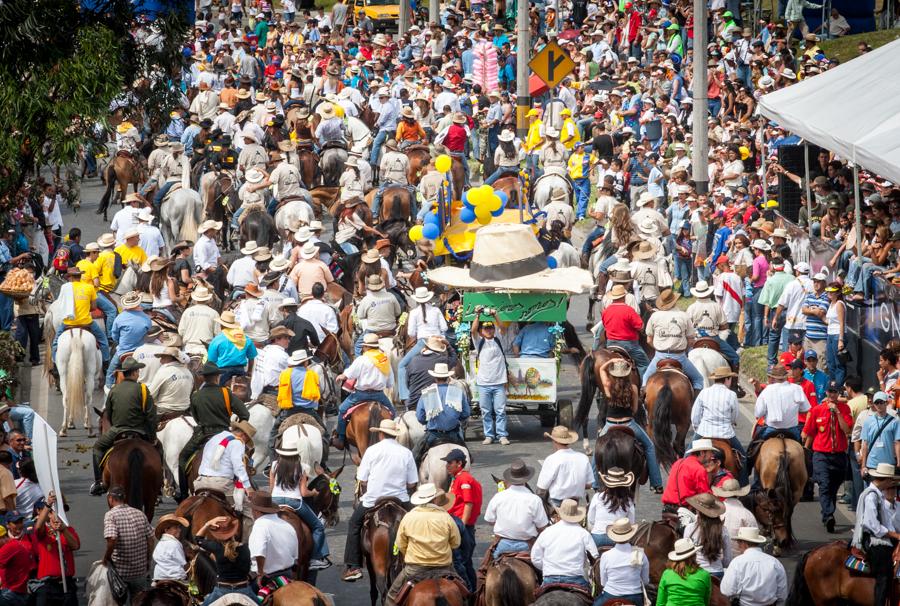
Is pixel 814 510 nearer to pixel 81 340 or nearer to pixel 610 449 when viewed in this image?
pixel 610 449

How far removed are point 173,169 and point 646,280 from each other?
10.9m

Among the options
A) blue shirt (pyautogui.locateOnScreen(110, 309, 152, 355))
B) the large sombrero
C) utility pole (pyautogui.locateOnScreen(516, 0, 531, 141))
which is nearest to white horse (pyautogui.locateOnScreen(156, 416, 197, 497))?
blue shirt (pyautogui.locateOnScreen(110, 309, 152, 355))

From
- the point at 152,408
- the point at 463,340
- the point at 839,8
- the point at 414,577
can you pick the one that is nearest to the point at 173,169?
the point at 463,340

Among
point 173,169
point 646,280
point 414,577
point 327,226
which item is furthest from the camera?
point 327,226

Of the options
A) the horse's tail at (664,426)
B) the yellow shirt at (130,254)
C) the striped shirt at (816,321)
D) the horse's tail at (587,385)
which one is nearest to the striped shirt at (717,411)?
the horse's tail at (664,426)

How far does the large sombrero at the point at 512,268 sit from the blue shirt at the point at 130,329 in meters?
3.92

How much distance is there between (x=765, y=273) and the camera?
24.0 meters

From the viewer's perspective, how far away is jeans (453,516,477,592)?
14.9 m

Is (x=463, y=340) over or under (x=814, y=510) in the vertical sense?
over

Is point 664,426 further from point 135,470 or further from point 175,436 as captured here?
point 135,470

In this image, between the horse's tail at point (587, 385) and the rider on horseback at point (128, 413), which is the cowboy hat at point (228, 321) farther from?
the horse's tail at point (587, 385)

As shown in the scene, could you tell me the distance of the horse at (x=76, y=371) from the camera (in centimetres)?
2105

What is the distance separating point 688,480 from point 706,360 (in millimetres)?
4293

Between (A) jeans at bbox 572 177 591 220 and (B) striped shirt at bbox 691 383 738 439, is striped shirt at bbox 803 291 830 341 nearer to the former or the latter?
(B) striped shirt at bbox 691 383 738 439
